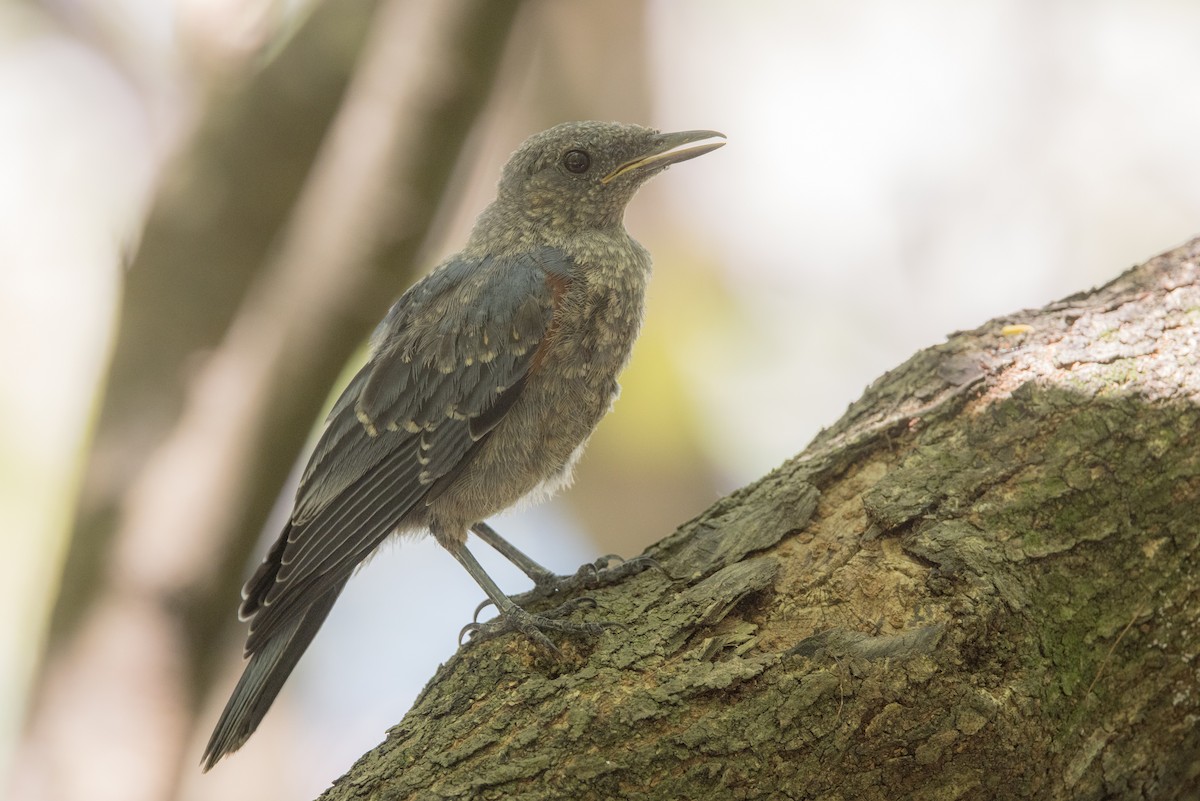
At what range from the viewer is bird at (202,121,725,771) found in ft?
11.9

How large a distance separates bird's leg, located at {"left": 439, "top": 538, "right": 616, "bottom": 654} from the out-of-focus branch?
1.52 metres

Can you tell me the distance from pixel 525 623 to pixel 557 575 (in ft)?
2.80

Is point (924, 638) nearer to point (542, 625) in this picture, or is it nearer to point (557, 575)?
point (542, 625)

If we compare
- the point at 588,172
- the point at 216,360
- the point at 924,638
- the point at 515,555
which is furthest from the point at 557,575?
the point at 216,360

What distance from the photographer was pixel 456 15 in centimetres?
406

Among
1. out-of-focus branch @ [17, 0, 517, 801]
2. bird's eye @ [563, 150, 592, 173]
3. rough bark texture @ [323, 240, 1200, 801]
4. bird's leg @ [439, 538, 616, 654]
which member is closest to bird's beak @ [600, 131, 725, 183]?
bird's eye @ [563, 150, 592, 173]

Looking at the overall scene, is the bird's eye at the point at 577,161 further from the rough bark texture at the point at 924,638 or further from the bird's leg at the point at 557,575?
the rough bark texture at the point at 924,638

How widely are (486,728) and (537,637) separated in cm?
37

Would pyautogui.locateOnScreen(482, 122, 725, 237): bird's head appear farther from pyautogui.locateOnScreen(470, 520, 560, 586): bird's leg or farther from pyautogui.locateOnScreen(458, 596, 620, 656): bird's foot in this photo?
pyautogui.locateOnScreen(458, 596, 620, 656): bird's foot

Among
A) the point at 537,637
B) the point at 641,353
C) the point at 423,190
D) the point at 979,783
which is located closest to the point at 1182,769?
the point at 979,783

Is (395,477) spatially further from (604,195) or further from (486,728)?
(604,195)

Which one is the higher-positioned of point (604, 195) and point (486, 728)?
point (604, 195)

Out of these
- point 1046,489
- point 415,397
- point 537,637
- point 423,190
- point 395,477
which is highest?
point 423,190

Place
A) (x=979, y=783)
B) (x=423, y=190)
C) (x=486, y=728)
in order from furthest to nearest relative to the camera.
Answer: (x=423, y=190), (x=486, y=728), (x=979, y=783)
